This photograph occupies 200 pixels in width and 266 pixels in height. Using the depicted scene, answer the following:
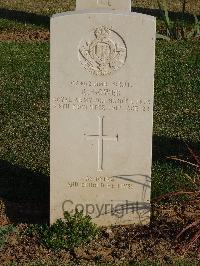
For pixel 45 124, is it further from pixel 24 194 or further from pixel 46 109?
pixel 24 194

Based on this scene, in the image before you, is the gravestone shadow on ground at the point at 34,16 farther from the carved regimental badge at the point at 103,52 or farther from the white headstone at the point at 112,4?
the carved regimental badge at the point at 103,52

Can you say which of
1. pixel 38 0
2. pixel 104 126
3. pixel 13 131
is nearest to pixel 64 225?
pixel 104 126

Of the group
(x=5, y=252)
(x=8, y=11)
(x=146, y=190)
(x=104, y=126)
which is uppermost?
(x=8, y=11)

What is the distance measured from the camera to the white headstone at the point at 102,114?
16.9ft

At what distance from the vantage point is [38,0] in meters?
16.1

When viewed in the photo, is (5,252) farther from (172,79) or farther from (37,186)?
(172,79)

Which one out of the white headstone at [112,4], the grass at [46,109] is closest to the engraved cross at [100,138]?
the grass at [46,109]

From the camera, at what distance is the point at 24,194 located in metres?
6.46

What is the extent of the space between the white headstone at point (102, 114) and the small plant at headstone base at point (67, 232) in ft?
0.39

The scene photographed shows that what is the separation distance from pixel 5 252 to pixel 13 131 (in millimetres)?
2886

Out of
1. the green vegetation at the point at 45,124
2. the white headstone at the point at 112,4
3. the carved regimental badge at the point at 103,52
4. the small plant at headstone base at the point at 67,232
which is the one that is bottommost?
the small plant at headstone base at the point at 67,232

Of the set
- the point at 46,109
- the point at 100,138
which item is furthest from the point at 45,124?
the point at 100,138

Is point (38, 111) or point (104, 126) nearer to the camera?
point (104, 126)

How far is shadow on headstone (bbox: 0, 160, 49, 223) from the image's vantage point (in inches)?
237
